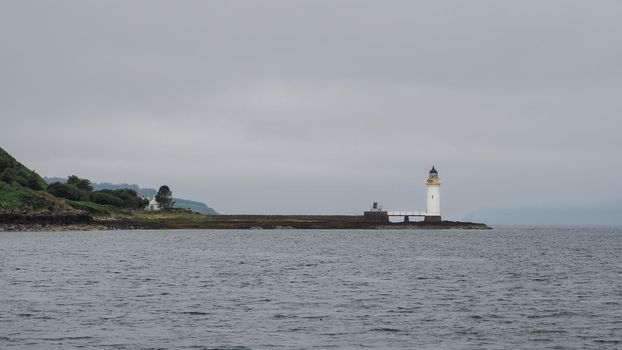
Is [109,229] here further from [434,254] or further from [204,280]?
[204,280]

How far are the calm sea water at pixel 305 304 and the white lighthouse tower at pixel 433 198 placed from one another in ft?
364

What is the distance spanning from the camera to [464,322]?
3594 centimetres

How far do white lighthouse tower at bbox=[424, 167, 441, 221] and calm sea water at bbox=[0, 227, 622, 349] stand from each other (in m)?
111

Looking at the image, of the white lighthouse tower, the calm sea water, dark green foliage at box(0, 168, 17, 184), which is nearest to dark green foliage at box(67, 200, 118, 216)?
dark green foliage at box(0, 168, 17, 184)

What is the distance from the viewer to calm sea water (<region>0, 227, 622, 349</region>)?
102 feet

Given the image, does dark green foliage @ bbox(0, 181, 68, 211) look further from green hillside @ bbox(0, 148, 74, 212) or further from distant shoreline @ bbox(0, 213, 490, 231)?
distant shoreline @ bbox(0, 213, 490, 231)

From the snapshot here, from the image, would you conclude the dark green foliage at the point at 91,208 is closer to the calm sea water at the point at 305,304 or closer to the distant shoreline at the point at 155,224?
the distant shoreline at the point at 155,224

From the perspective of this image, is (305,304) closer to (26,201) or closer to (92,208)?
(26,201)

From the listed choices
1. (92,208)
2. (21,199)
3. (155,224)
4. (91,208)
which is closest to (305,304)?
(21,199)

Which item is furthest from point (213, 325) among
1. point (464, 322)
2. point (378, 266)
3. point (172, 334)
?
point (378, 266)

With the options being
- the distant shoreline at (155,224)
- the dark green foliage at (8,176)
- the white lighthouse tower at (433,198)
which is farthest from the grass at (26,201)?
the white lighthouse tower at (433,198)

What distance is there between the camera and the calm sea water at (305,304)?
31156mm

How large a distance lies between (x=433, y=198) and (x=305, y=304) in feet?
492

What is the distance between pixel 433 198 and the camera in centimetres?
18862
